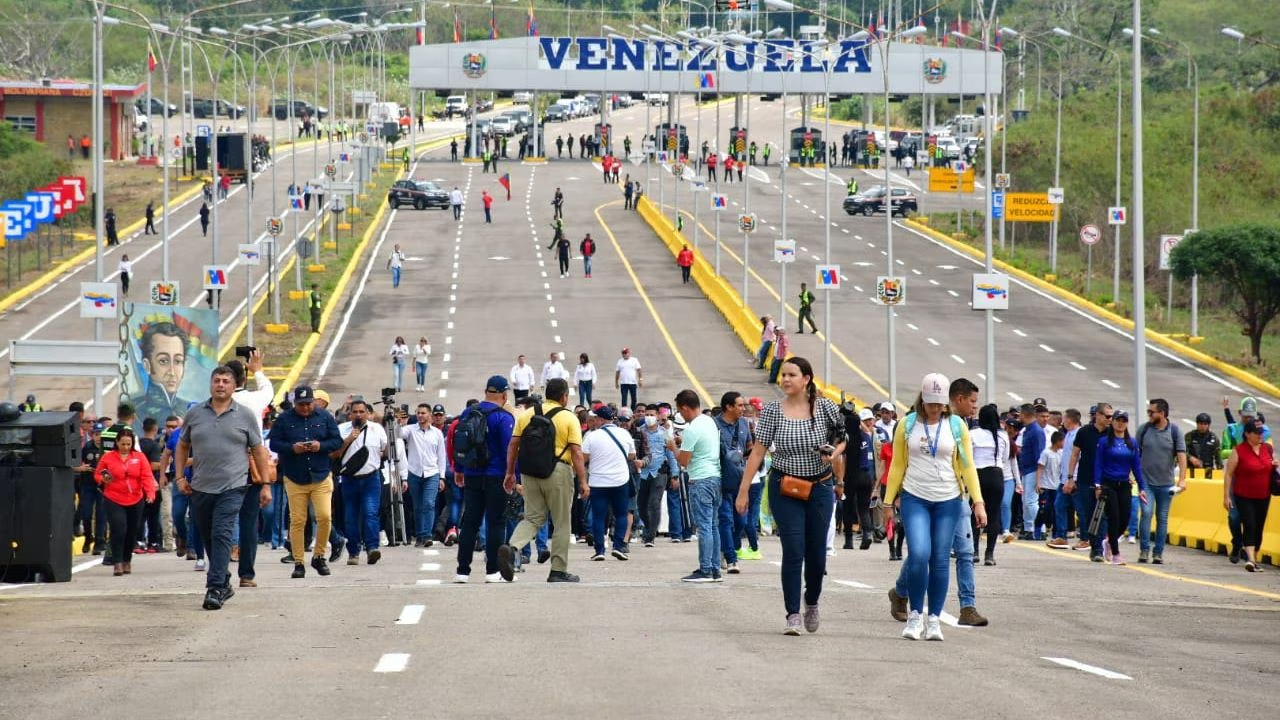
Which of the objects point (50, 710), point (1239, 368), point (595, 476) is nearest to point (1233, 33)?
point (1239, 368)

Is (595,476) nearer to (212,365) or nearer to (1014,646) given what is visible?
(1014,646)

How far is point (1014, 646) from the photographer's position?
518 inches

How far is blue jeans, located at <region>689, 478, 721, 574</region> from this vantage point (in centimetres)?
1734

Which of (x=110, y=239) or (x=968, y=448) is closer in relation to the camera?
(x=968, y=448)

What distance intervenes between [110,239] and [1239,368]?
4111 cm

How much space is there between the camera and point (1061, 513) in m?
23.4

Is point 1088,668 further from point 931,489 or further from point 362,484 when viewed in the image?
point 362,484

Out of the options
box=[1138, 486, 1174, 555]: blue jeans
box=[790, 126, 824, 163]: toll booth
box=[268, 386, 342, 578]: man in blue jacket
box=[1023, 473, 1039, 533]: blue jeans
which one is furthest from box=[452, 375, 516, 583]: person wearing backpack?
box=[790, 126, 824, 163]: toll booth

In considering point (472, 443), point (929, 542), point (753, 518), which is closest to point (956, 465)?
point (929, 542)

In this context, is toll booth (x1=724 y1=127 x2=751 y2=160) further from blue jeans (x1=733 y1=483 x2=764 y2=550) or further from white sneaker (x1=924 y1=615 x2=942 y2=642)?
white sneaker (x1=924 y1=615 x2=942 y2=642)

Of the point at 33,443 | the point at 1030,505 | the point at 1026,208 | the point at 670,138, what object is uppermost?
the point at 670,138

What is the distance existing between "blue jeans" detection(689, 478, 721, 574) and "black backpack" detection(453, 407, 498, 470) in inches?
69.4

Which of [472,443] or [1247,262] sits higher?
[1247,262]

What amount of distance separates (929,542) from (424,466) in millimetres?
9971
